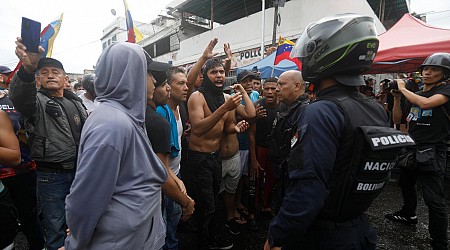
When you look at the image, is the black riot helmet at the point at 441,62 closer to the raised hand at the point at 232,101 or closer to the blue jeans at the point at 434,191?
the blue jeans at the point at 434,191

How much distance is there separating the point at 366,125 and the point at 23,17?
7.16 feet

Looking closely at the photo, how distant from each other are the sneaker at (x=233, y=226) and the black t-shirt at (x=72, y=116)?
2252 millimetres

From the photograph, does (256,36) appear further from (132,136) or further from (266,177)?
(132,136)

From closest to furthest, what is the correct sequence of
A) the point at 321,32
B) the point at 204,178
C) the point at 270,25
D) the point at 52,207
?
the point at 321,32
the point at 52,207
the point at 204,178
the point at 270,25

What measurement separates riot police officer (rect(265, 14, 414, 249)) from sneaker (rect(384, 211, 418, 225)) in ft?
9.66

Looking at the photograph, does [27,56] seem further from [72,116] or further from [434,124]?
[434,124]

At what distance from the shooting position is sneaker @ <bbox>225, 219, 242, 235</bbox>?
11.2 ft

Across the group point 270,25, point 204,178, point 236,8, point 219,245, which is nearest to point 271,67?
point 204,178

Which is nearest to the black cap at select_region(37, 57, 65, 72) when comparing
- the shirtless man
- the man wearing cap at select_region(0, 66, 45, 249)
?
the man wearing cap at select_region(0, 66, 45, 249)

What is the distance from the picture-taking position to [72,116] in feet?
8.80

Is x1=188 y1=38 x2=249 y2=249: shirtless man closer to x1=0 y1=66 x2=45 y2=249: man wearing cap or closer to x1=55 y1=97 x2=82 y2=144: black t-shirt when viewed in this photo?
x1=55 y1=97 x2=82 y2=144: black t-shirt

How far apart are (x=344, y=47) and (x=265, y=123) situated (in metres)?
2.45

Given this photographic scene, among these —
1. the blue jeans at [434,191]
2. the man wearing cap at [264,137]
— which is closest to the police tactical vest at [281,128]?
the man wearing cap at [264,137]

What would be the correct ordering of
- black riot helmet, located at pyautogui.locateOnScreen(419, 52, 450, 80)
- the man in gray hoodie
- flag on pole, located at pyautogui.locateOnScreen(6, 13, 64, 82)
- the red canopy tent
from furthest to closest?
1. the red canopy tent
2. flag on pole, located at pyautogui.locateOnScreen(6, 13, 64, 82)
3. black riot helmet, located at pyautogui.locateOnScreen(419, 52, 450, 80)
4. the man in gray hoodie
